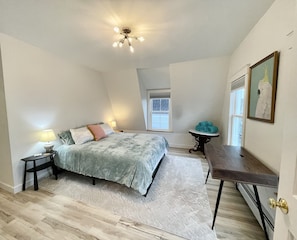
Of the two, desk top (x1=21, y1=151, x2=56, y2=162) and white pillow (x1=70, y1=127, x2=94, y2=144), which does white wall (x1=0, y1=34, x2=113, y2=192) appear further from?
white pillow (x1=70, y1=127, x2=94, y2=144)

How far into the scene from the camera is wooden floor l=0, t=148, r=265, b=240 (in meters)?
1.58

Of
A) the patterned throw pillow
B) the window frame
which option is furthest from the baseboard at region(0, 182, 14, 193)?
the window frame

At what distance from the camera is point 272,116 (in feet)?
4.87

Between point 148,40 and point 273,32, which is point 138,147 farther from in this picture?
point 273,32

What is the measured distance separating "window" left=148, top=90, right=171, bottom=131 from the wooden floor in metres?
3.03

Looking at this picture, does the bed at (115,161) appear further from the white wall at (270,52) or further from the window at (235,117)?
the window at (235,117)

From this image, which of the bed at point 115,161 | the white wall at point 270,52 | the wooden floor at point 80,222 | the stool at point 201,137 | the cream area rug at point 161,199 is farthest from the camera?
the stool at point 201,137

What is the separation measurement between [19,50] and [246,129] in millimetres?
3830

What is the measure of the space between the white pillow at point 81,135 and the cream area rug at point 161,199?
0.72 metres

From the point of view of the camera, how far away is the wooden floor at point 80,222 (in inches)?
62.0

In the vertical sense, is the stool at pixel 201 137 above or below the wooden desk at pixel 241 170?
below

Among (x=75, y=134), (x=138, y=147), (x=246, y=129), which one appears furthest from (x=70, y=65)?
(x=246, y=129)

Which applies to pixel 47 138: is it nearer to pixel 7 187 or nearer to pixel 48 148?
pixel 48 148

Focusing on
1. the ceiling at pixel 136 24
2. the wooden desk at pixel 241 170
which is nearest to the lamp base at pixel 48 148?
the ceiling at pixel 136 24
